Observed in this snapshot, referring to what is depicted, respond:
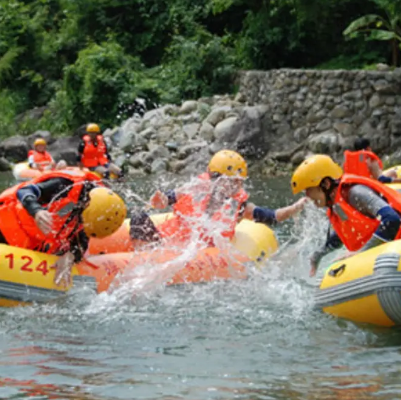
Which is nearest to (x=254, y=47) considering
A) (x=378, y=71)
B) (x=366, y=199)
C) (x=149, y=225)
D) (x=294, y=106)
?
(x=294, y=106)

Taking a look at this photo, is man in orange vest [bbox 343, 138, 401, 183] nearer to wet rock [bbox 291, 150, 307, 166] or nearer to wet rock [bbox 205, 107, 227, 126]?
wet rock [bbox 291, 150, 307, 166]

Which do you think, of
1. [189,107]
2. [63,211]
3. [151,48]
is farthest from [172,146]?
[63,211]

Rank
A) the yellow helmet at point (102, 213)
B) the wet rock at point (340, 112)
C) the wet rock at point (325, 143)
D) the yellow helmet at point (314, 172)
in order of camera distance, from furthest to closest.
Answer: the wet rock at point (340, 112) < the wet rock at point (325, 143) < the yellow helmet at point (102, 213) < the yellow helmet at point (314, 172)

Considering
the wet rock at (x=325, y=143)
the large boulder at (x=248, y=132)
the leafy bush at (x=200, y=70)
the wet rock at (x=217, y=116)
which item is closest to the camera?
the wet rock at (x=325, y=143)

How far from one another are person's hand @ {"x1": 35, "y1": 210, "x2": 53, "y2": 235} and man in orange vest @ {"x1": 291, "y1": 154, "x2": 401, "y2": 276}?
1.81 meters

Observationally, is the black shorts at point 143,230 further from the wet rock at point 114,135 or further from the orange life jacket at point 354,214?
the wet rock at point 114,135

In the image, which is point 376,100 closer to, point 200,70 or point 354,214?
point 200,70

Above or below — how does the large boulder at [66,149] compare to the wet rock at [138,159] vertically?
above

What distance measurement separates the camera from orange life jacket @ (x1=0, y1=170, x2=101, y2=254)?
312 inches

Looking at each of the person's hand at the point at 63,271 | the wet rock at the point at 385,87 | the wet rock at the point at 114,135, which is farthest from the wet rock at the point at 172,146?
the person's hand at the point at 63,271

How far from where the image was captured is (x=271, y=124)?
2212cm

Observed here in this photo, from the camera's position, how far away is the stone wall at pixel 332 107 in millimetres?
19984

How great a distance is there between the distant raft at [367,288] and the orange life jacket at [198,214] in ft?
5.20

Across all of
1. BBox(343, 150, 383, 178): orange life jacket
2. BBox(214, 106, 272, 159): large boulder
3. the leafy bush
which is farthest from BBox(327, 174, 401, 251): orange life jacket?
the leafy bush
